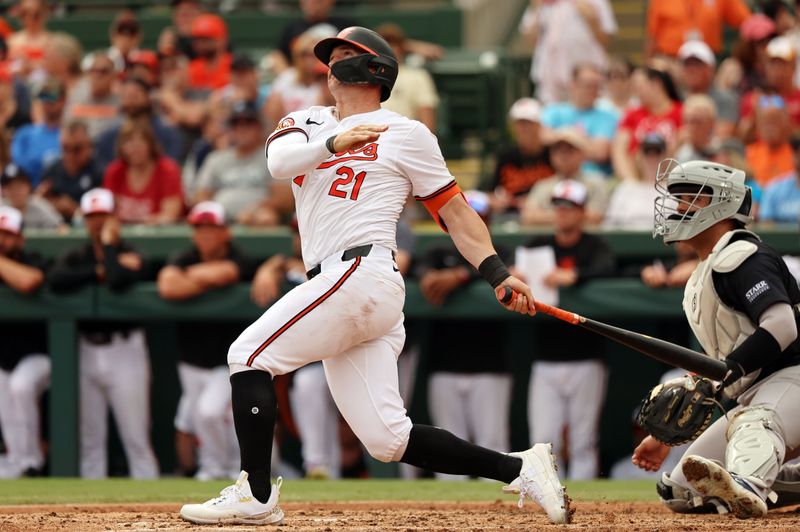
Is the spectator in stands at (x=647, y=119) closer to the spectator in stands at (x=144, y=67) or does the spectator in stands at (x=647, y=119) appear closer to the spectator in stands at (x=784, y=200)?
the spectator in stands at (x=784, y=200)

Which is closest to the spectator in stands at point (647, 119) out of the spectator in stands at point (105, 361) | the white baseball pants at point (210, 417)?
the white baseball pants at point (210, 417)

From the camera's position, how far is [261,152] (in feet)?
34.7

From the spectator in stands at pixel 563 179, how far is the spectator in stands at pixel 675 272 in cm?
82

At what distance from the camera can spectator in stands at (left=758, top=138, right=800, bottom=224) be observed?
9.34 metres

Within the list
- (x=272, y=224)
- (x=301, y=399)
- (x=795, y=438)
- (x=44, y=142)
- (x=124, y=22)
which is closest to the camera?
(x=795, y=438)

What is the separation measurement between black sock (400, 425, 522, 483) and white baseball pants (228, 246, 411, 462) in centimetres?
7

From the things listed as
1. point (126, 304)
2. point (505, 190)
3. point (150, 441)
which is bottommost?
point (150, 441)

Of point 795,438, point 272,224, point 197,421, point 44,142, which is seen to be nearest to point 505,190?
point 272,224

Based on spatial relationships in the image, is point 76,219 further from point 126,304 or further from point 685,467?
point 685,467

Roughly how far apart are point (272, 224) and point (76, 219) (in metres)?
1.75

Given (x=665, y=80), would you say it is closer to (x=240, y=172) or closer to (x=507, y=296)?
(x=240, y=172)

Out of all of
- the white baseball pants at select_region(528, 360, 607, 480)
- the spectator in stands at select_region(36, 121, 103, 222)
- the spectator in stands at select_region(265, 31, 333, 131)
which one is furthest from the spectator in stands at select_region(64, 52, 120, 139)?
the white baseball pants at select_region(528, 360, 607, 480)

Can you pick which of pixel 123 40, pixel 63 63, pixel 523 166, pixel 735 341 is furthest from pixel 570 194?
pixel 123 40

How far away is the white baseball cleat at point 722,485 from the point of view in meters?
4.95
